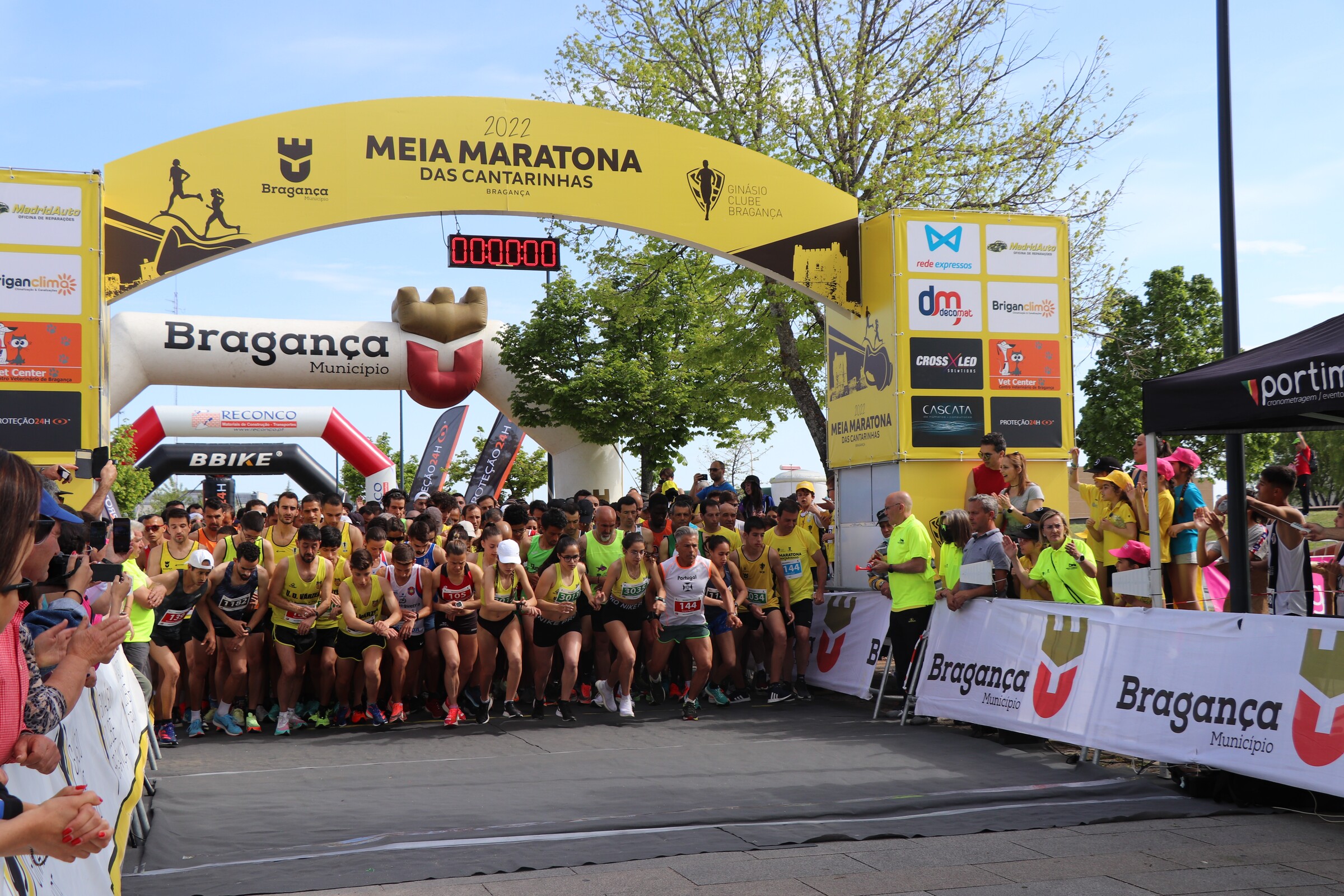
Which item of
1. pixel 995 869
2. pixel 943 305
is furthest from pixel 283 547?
pixel 995 869

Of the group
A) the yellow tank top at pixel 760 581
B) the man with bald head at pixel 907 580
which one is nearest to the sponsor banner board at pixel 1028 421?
the man with bald head at pixel 907 580

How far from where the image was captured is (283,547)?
10320mm

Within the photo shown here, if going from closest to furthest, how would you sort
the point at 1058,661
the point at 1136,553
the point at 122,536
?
the point at 122,536 → the point at 1058,661 → the point at 1136,553

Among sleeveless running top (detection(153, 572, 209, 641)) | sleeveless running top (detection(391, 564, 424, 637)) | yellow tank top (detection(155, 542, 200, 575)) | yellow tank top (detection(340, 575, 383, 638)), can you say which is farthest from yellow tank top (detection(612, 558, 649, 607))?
yellow tank top (detection(155, 542, 200, 575))

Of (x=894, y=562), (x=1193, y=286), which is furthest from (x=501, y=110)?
(x=1193, y=286)

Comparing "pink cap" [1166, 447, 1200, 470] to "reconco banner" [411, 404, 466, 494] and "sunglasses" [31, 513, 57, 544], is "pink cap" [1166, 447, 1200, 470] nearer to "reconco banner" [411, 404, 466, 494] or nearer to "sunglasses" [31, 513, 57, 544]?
"sunglasses" [31, 513, 57, 544]

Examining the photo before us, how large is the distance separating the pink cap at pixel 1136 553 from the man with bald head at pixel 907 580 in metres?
→ 1.57

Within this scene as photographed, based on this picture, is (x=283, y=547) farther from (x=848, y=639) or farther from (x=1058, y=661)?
(x=1058, y=661)

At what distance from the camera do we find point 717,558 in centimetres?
1119

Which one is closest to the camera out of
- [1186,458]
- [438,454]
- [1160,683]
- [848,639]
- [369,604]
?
[1160,683]

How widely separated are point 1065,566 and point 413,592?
18.4 feet

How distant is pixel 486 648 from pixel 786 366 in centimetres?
1111

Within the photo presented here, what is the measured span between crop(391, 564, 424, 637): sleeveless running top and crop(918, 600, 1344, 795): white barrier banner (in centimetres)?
453

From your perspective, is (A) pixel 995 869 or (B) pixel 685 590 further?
(B) pixel 685 590
